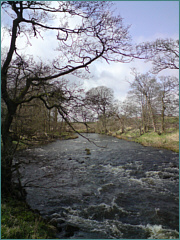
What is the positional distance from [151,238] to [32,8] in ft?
23.6

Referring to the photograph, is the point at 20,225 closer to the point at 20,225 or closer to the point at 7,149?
the point at 20,225

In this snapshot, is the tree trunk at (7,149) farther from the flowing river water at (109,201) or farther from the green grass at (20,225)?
the green grass at (20,225)

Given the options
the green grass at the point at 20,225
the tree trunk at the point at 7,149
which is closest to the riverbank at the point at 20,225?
the green grass at the point at 20,225

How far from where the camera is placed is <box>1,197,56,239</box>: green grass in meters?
3.27

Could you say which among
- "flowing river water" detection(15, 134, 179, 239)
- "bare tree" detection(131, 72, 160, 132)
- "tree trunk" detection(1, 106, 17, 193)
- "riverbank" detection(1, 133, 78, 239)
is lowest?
"flowing river water" detection(15, 134, 179, 239)

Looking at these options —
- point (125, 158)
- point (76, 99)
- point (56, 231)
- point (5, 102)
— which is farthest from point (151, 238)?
point (125, 158)

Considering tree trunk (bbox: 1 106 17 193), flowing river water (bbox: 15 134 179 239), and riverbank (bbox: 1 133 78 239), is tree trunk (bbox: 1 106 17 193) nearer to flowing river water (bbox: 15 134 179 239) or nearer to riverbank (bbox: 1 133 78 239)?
flowing river water (bbox: 15 134 179 239)

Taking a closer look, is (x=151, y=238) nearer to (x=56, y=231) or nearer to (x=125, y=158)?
(x=56, y=231)

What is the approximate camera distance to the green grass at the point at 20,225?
3.27 m

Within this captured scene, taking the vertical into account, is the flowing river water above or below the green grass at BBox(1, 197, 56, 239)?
below

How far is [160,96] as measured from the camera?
2264cm

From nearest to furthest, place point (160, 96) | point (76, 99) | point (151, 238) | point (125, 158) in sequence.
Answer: point (151, 238) → point (76, 99) → point (125, 158) → point (160, 96)

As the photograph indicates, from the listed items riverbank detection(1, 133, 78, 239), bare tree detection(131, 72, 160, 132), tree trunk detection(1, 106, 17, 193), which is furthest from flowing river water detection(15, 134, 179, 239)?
bare tree detection(131, 72, 160, 132)

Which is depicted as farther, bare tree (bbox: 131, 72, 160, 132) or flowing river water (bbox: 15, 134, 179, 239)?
bare tree (bbox: 131, 72, 160, 132)
